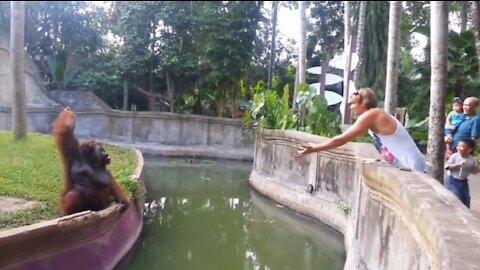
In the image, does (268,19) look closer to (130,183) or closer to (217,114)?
(217,114)

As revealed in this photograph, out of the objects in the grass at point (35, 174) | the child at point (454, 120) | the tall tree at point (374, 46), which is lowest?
the grass at point (35, 174)

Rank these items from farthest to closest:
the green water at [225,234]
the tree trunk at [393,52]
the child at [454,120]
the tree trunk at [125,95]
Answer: the tree trunk at [125,95], the tree trunk at [393,52], the green water at [225,234], the child at [454,120]

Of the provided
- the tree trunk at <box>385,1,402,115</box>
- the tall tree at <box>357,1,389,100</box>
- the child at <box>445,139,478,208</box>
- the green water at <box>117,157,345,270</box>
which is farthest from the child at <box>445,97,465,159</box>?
the tall tree at <box>357,1,389,100</box>

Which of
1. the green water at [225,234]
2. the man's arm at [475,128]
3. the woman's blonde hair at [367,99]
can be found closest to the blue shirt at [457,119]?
the man's arm at [475,128]

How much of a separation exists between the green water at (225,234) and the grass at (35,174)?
1.01 metres

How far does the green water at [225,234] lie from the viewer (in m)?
6.89

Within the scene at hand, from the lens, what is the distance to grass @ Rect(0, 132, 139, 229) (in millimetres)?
5371

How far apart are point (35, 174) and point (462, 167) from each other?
19.5 ft

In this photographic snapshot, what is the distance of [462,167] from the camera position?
5.48 meters

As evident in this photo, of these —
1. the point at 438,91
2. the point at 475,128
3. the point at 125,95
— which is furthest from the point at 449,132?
the point at 125,95

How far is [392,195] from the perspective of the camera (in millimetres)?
3943

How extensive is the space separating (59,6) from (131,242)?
17.0 m

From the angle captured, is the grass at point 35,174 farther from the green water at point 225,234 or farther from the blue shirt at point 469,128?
the blue shirt at point 469,128

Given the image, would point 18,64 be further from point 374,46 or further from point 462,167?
point 374,46
